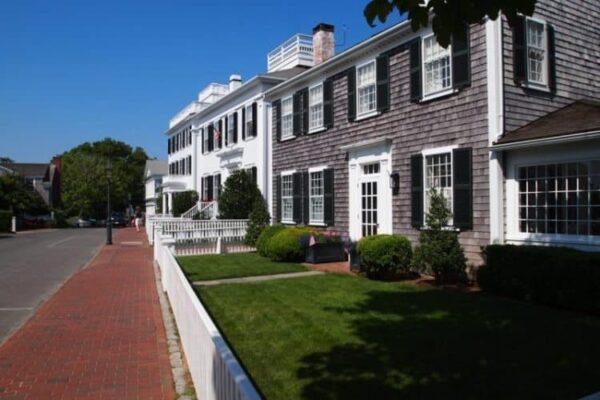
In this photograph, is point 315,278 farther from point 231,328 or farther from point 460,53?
point 460,53

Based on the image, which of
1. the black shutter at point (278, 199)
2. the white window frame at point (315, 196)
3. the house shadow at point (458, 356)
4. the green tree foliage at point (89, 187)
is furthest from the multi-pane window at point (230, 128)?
the green tree foliage at point (89, 187)

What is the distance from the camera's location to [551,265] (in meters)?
8.33

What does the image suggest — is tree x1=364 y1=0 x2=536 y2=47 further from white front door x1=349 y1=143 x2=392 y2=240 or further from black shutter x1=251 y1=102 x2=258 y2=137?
black shutter x1=251 y1=102 x2=258 y2=137

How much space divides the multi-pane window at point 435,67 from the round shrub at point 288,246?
5.39 m

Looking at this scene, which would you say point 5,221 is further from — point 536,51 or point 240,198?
point 536,51

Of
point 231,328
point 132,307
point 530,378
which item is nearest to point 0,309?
point 132,307

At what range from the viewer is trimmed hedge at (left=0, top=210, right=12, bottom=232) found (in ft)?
133

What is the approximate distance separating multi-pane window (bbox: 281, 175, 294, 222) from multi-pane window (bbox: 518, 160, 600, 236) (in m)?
9.64

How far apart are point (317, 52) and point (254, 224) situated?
26.7 feet

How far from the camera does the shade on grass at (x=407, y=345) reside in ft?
15.8

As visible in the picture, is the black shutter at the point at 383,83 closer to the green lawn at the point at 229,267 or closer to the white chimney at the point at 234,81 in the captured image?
the green lawn at the point at 229,267

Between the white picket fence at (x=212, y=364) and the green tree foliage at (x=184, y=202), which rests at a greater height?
the green tree foliage at (x=184, y=202)

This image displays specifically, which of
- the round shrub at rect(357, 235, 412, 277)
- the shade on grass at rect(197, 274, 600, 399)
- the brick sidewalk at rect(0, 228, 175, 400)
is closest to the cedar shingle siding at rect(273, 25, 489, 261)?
the round shrub at rect(357, 235, 412, 277)

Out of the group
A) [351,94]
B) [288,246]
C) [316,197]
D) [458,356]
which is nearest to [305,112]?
[351,94]
